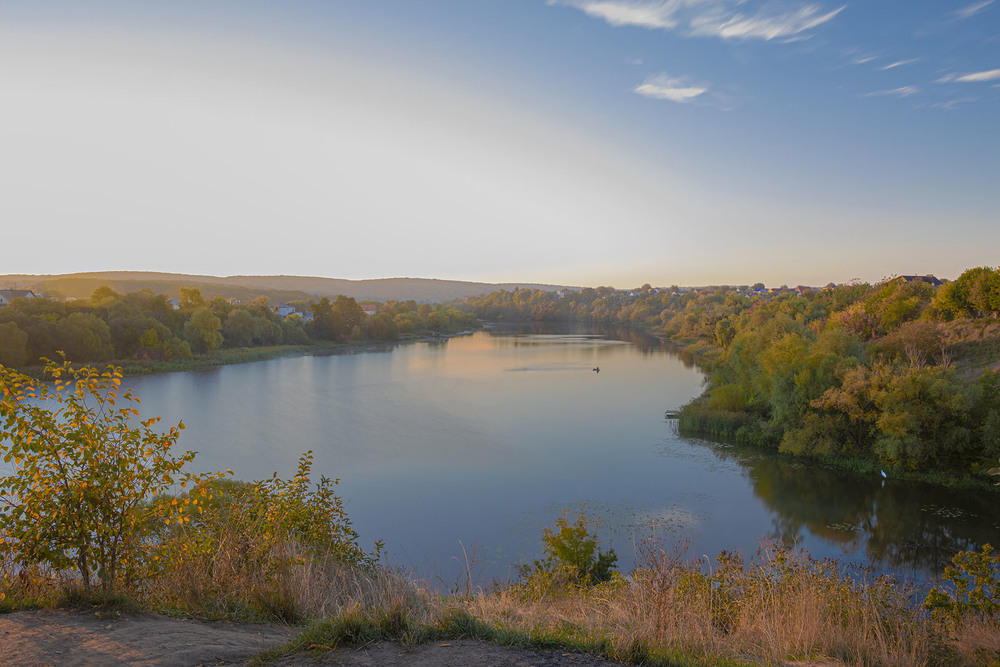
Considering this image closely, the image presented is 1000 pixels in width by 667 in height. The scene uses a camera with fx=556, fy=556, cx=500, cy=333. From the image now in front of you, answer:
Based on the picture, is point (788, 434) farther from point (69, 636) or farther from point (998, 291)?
point (69, 636)

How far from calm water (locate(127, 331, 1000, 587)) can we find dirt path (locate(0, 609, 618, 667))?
217 cm

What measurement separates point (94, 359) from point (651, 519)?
42.1 meters

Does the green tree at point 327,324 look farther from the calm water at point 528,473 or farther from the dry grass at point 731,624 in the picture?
the dry grass at point 731,624

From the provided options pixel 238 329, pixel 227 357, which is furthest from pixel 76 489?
pixel 238 329

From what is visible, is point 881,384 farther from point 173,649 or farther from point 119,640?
point 119,640

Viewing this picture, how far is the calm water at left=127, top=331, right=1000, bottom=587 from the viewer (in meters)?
14.3

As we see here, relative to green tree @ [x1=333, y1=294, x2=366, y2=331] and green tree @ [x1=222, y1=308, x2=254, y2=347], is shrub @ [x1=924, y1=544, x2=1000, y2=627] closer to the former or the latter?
green tree @ [x1=222, y1=308, x2=254, y2=347]

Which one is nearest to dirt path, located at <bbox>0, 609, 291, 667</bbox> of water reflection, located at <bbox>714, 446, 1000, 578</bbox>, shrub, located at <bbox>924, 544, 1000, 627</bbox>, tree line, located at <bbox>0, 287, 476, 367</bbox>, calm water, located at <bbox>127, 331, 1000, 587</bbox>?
calm water, located at <bbox>127, 331, 1000, 587</bbox>

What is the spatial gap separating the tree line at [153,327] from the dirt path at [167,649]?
3180 centimetres

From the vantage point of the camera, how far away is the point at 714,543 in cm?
1418

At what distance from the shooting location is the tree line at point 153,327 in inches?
1480

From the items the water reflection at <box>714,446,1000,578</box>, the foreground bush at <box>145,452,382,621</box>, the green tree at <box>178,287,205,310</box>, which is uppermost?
the green tree at <box>178,287,205,310</box>

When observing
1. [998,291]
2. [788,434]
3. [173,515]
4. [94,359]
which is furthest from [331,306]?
[173,515]

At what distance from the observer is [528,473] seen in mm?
19844
